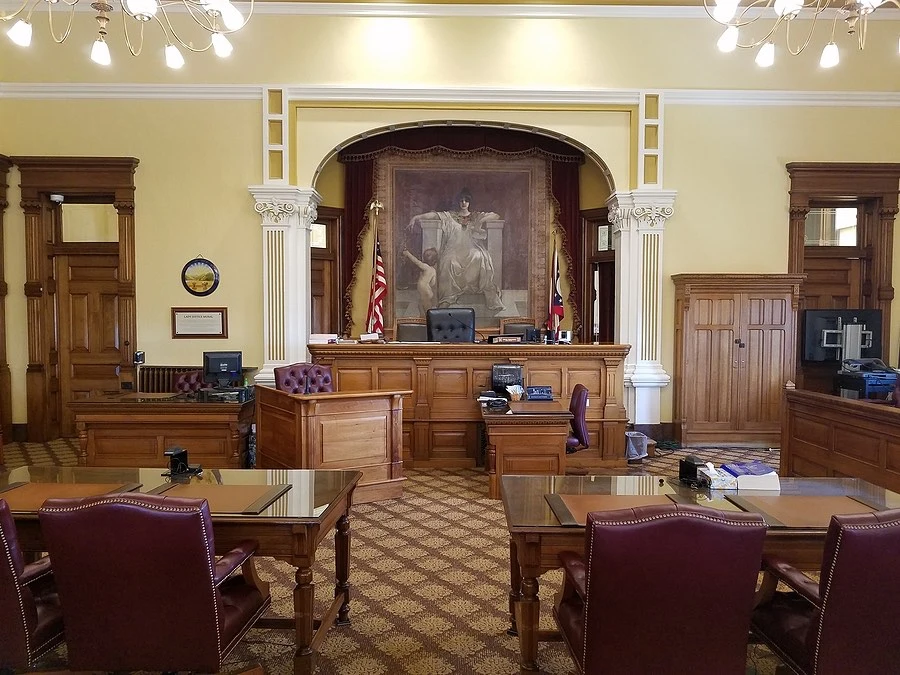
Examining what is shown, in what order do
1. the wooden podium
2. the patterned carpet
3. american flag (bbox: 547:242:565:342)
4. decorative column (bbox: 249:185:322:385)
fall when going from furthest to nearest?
american flag (bbox: 547:242:565:342) < decorative column (bbox: 249:185:322:385) < the wooden podium < the patterned carpet

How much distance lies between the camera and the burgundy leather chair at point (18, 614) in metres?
1.91

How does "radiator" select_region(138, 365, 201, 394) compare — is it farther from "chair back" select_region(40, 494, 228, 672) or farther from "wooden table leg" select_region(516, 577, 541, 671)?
"wooden table leg" select_region(516, 577, 541, 671)

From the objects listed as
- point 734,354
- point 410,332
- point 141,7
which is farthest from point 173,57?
point 734,354

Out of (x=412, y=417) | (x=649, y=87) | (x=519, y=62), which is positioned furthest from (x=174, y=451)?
(x=649, y=87)

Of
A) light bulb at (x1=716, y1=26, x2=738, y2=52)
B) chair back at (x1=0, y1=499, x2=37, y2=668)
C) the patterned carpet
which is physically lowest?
the patterned carpet

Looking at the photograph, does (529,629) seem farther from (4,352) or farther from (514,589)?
(4,352)

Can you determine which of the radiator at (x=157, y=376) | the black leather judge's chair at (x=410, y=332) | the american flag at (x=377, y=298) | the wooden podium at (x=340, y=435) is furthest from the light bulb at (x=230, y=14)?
the black leather judge's chair at (x=410, y=332)

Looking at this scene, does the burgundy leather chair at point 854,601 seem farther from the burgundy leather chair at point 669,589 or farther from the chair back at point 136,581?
the chair back at point 136,581

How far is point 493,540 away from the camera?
418 cm

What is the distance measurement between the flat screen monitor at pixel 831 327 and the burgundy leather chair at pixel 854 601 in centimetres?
677

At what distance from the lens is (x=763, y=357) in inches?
293

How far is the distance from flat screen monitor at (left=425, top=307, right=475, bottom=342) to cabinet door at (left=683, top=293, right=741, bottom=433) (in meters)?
2.86

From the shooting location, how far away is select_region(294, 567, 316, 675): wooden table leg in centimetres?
229

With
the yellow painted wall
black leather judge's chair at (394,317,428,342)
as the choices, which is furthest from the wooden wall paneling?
black leather judge's chair at (394,317,428,342)
